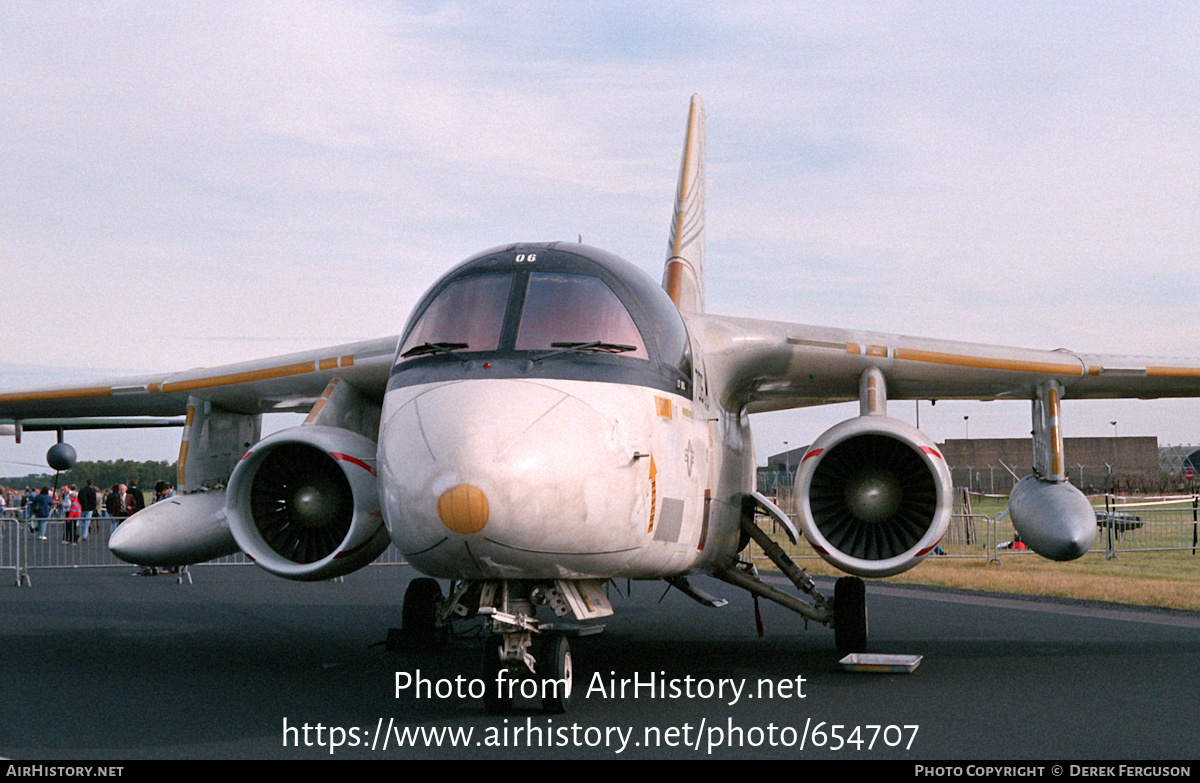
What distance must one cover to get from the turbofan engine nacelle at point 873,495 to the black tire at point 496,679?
108 inches

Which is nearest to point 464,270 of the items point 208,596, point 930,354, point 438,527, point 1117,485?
point 438,527

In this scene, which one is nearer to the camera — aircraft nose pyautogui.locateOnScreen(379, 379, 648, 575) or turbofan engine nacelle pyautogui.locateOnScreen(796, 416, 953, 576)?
aircraft nose pyautogui.locateOnScreen(379, 379, 648, 575)

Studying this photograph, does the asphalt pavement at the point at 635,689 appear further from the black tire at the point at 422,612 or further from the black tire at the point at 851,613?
the black tire at the point at 851,613

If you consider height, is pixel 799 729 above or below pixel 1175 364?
below

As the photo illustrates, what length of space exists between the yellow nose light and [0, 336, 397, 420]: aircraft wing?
4.07 m

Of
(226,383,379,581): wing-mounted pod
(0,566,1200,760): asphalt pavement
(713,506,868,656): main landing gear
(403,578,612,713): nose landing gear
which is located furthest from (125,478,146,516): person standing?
(403,578,612,713): nose landing gear

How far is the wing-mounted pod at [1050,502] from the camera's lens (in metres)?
9.45

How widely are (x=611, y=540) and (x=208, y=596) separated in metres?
12.7

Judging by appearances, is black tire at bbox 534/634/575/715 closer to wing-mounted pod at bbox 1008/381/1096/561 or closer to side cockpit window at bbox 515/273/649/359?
side cockpit window at bbox 515/273/649/359

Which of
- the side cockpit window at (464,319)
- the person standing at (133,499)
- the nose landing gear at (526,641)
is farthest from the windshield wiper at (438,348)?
the person standing at (133,499)

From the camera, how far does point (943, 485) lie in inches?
339

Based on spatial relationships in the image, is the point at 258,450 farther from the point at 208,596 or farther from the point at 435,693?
the point at 208,596

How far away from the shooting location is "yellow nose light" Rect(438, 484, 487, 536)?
6047 mm
